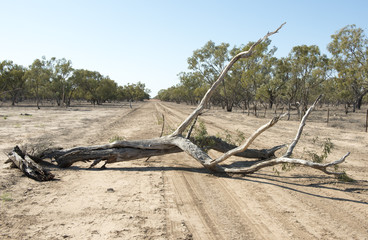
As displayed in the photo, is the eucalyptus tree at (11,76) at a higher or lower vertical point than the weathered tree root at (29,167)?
higher

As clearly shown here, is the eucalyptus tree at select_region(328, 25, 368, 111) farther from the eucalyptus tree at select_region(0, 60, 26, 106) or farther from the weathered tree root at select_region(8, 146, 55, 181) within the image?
the eucalyptus tree at select_region(0, 60, 26, 106)

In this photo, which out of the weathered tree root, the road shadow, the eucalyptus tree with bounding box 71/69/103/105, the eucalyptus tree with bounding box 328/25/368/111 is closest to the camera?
the road shadow

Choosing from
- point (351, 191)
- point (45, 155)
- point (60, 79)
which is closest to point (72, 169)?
point (45, 155)

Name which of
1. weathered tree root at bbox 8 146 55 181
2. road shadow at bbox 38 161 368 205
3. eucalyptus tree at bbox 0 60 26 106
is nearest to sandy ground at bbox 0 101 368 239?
road shadow at bbox 38 161 368 205

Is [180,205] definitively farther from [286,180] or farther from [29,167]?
[29,167]

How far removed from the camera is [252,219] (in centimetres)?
405

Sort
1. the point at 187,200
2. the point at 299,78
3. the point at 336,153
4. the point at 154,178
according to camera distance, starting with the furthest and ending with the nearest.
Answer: the point at 299,78 → the point at 336,153 → the point at 154,178 → the point at 187,200

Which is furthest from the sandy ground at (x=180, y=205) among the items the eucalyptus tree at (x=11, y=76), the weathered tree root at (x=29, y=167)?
the eucalyptus tree at (x=11, y=76)

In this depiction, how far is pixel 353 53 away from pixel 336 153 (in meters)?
19.2

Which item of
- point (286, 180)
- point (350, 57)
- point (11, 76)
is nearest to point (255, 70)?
point (350, 57)

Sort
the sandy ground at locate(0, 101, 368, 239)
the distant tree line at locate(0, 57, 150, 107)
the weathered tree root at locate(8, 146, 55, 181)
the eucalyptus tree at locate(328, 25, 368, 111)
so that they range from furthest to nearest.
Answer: the distant tree line at locate(0, 57, 150, 107) < the eucalyptus tree at locate(328, 25, 368, 111) < the weathered tree root at locate(8, 146, 55, 181) < the sandy ground at locate(0, 101, 368, 239)

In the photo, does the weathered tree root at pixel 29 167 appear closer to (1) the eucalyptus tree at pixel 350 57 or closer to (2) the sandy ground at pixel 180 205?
(2) the sandy ground at pixel 180 205

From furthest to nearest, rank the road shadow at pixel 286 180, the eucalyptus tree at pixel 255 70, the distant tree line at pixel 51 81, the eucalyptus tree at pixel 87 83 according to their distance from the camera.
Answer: the eucalyptus tree at pixel 87 83, the distant tree line at pixel 51 81, the eucalyptus tree at pixel 255 70, the road shadow at pixel 286 180

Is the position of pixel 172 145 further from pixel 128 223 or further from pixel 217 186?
pixel 128 223
